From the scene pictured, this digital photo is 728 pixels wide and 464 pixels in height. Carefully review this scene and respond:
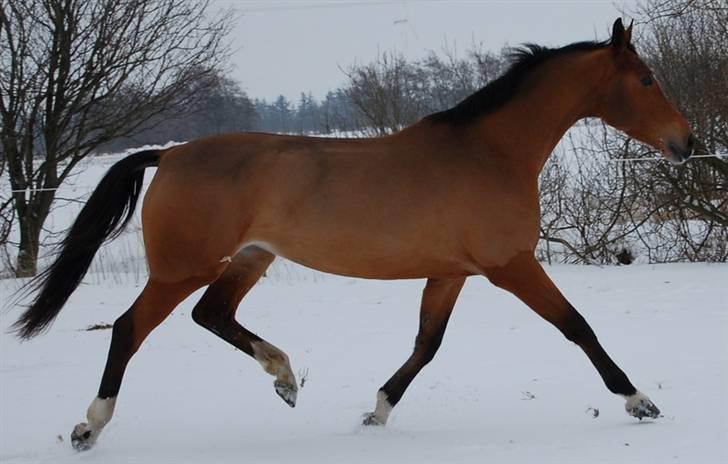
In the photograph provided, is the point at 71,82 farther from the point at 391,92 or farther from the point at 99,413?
the point at 99,413

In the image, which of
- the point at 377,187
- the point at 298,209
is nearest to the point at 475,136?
the point at 377,187

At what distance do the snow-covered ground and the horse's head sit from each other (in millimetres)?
1296

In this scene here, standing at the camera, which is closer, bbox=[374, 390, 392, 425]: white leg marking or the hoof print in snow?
the hoof print in snow

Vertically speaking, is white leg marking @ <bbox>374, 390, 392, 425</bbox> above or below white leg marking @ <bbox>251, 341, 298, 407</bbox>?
below

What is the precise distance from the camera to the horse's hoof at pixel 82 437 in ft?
13.0

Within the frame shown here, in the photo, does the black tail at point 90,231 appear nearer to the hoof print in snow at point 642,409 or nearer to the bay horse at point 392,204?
the bay horse at point 392,204

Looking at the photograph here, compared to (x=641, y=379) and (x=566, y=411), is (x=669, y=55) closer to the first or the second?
(x=641, y=379)

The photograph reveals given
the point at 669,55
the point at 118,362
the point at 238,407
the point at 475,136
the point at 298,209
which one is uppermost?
the point at 669,55

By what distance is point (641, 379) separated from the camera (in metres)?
4.93

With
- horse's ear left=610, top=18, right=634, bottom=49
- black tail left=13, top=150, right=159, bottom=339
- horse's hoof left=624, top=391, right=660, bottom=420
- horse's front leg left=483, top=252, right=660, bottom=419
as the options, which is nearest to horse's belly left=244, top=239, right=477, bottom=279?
horse's front leg left=483, top=252, right=660, bottom=419

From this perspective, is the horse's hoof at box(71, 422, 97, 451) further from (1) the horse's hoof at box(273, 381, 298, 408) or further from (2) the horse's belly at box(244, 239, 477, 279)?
(2) the horse's belly at box(244, 239, 477, 279)

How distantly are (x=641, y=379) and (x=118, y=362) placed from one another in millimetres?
Answer: 2896

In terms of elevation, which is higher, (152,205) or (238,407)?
(152,205)

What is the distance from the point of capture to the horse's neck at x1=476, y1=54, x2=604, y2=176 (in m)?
4.32
